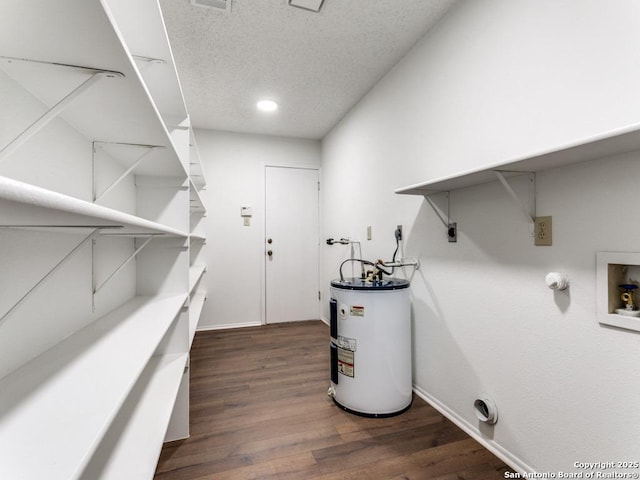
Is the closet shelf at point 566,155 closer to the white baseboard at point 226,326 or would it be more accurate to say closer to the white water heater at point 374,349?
the white water heater at point 374,349

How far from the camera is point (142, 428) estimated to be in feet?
3.73

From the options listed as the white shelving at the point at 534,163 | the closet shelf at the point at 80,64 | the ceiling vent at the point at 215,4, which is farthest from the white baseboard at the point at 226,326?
the ceiling vent at the point at 215,4

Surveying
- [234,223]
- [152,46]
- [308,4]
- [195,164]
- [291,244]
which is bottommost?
[291,244]

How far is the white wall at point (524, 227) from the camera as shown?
1.12 m

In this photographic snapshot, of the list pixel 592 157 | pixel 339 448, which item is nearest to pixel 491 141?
pixel 592 157

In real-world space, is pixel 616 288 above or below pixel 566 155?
below

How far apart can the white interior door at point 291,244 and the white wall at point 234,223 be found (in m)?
0.13

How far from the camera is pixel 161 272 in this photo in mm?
1780

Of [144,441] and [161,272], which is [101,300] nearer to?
[161,272]

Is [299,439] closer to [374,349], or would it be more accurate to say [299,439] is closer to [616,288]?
[374,349]

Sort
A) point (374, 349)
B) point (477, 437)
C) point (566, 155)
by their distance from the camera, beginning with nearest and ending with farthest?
point (566, 155) → point (477, 437) → point (374, 349)

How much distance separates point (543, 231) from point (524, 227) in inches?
3.8

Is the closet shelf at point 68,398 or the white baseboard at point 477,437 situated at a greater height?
the closet shelf at point 68,398

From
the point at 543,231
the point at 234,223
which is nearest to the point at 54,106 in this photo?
the point at 543,231
